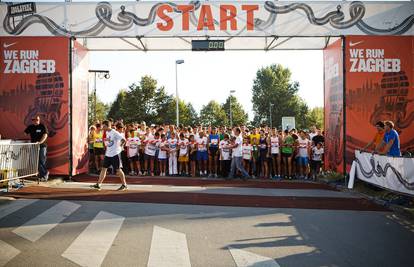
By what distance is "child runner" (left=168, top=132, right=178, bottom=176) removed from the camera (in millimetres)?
15766

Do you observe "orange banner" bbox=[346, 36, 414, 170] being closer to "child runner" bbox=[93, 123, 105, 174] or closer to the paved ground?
the paved ground

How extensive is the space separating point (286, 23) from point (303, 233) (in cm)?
905

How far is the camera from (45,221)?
273 inches

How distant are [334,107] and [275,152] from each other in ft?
9.63

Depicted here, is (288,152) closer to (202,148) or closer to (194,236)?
(202,148)

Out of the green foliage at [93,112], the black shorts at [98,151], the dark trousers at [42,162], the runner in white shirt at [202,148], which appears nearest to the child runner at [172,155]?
the runner in white shirt at [202,148]

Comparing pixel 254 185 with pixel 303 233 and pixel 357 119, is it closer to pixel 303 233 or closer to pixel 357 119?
pixel 357 119

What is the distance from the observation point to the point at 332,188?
12.8 meters

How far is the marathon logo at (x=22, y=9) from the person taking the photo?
13211 millimetres

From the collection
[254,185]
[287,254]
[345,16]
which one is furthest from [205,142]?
[287,254]

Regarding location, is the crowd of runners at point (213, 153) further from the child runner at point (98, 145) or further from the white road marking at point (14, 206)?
the white road marking at point (14, 206)

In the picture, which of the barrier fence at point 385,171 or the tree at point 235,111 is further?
the tree at point 235,111

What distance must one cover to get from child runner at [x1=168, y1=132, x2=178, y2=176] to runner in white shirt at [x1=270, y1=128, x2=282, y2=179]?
13.2 ft

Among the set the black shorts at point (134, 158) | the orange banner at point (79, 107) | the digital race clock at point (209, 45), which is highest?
the digital race clock at point (209, 45)
